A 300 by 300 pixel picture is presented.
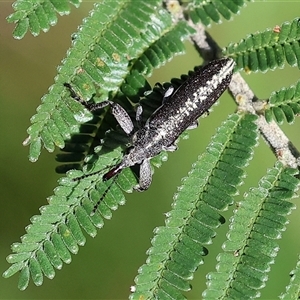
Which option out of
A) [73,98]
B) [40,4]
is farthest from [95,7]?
[73,98]

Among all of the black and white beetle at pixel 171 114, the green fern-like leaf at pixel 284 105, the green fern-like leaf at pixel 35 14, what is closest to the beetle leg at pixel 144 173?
the black and white beetle at pixel 171 114

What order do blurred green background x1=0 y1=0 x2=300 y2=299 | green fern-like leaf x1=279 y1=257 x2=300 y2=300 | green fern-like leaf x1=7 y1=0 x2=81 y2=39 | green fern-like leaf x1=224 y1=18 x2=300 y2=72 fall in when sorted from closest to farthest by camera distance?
green fern-like leaf x1=279 y1=257 x2=300 y2=300
green fern-like leaf x1=7 y1=0 x2=81 y2=39
green fern-like leaf x1=224 y1=18 x2=300 y2=72
blurred green background x1=0 y1=0 x2=300 y2=299

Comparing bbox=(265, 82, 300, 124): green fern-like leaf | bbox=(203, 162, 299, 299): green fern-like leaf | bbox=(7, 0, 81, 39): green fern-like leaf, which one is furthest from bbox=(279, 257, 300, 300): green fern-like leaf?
bbox=(7, 0, 81, 39): green fern-like leaf

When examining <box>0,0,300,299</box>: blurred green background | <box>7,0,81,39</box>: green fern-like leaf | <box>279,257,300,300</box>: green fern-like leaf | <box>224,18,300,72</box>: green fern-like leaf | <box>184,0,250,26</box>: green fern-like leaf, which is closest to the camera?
<box>279,257,300,300</box>: green fern-like leaf

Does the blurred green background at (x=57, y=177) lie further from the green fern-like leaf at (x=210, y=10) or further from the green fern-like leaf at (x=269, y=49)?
the green fern-like leaf at (x=269, y=49)

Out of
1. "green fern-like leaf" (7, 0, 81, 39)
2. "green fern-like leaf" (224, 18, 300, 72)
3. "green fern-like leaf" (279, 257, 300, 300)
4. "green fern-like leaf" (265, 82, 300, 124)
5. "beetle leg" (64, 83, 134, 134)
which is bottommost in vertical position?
"green fern-like leaf" (279, 257, 300, 300)

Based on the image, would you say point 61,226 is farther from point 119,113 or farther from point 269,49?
point 269,49

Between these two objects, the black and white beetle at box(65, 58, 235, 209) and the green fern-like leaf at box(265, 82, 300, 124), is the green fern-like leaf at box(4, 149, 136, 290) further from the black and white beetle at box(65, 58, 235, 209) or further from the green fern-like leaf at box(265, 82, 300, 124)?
the green fern-like leaf at box(265, 82, 300, 124)

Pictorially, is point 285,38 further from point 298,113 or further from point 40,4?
point 40,4
